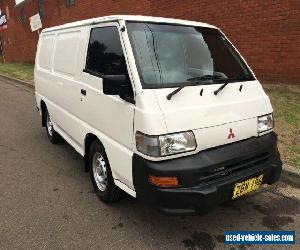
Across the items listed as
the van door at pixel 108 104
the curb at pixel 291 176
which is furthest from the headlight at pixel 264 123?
the van door at pixel 108 104

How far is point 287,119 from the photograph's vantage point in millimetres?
6523

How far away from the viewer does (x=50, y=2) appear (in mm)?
21688

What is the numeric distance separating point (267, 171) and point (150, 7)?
9998 mm

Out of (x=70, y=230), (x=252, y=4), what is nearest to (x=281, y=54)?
(x=252, y=4)

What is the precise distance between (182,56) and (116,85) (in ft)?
3.07

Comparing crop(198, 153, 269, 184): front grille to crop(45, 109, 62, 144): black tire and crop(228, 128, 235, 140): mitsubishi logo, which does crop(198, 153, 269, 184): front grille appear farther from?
crop(45, 109, 62, 144): black tire

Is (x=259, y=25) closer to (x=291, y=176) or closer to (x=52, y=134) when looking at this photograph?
(x=291, y=176)

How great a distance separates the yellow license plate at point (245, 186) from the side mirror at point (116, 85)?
136cm

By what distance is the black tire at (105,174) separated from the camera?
386 centimetres

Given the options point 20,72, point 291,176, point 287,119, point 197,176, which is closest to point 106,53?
point 197,176

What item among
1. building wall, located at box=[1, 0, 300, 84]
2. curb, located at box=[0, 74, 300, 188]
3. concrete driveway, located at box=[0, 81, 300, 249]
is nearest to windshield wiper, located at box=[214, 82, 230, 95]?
concrete driveway, located at box=[0, 81, 300, 249]

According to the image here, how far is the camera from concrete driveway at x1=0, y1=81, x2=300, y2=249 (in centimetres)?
337

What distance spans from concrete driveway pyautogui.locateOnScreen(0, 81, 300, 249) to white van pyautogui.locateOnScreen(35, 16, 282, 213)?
12.6 inches

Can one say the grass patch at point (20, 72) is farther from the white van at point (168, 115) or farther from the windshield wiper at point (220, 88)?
the windshield wiper at point (220, 88)
